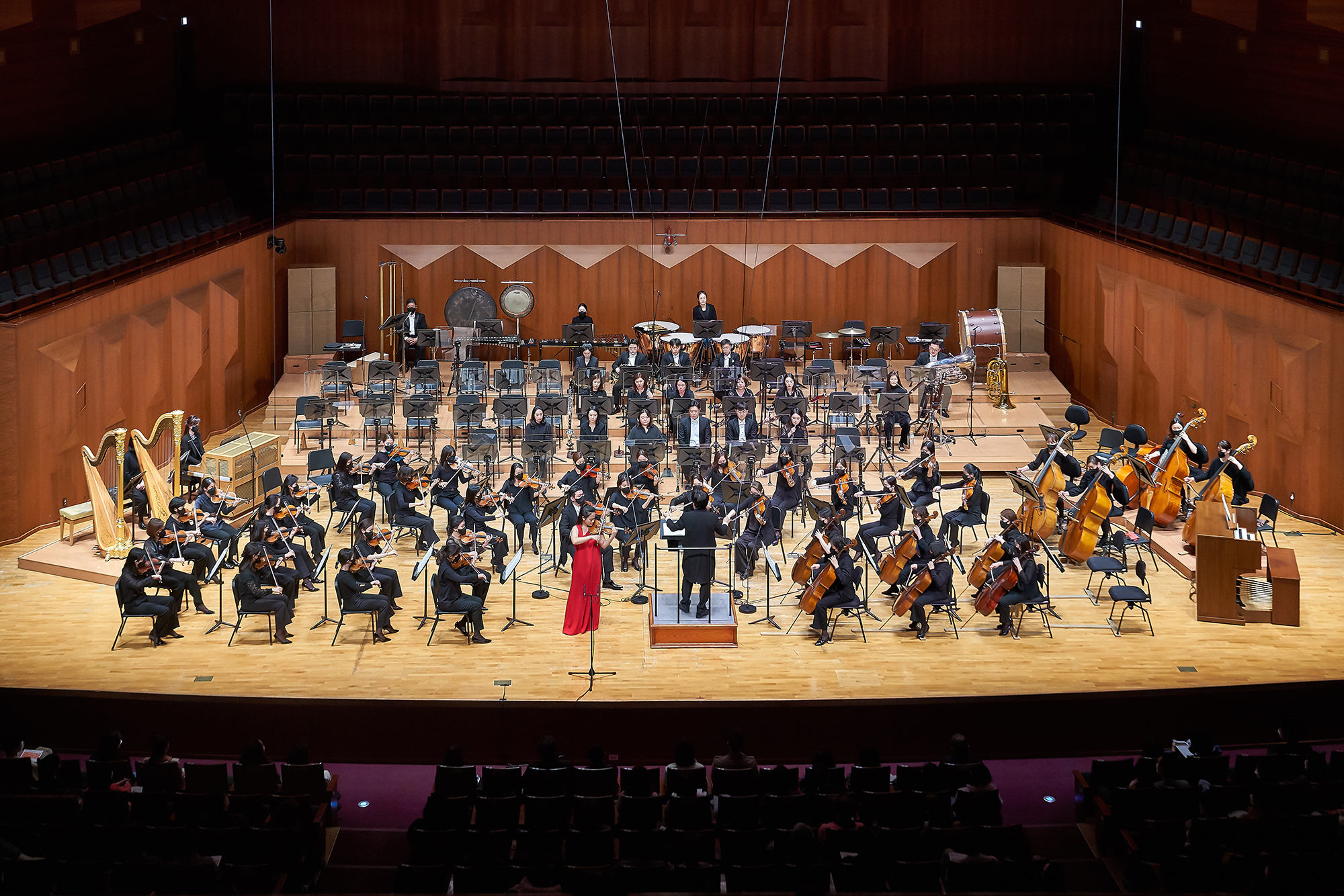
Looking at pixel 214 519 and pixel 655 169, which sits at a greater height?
pixel 655 169

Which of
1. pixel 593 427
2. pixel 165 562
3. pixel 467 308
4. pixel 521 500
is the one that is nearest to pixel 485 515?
pixel 521 500

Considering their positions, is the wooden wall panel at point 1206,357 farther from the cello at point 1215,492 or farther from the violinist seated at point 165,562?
the violinist seated at point 165,562

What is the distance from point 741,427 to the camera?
43.5 feet

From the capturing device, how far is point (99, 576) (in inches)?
450

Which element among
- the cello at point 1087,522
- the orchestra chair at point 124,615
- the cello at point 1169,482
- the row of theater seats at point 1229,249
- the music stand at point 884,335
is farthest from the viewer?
the music stand at point 884,335

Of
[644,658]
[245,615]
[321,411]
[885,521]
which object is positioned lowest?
[644,658]

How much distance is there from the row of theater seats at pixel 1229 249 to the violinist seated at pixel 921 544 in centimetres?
485

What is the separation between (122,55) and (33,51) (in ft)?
5.41

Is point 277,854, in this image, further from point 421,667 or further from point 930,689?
point 930,689

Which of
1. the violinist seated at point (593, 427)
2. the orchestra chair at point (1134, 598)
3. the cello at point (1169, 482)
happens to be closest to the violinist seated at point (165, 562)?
the violinist seated at point (593, 427)

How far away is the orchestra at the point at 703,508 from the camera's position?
396 inches

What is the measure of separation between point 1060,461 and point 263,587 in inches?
255

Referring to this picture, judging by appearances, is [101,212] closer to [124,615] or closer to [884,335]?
[124,615]

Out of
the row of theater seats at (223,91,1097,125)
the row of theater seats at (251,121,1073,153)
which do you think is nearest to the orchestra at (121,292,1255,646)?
the row of theater seats at (251,121,1073,153)
